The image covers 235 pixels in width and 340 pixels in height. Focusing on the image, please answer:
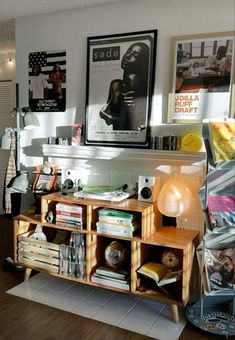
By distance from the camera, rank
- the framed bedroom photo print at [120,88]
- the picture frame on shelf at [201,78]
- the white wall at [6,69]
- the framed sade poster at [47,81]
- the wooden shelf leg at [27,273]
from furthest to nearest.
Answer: the white wall at [6,69] < the framed sade poster at [47,81] < the wooden shelf leg at [27,273] < the framed bedroom photo print at [120,88] < the picture frame on shelf at [201,78]

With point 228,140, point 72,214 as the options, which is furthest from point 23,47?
point 228,140

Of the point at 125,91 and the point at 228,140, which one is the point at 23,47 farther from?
the point at 228,140

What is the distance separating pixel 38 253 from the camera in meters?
2.63

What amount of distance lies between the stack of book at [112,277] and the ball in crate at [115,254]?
0.16 ft

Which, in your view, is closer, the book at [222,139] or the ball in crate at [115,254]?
the book at [222,139]

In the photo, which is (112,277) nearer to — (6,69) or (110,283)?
(110,283)

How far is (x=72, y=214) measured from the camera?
2.48 m

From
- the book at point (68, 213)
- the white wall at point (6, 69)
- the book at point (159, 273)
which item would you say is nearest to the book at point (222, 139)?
the book at point (159, 273)

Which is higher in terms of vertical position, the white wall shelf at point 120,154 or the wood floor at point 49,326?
the white wall shelf at point 120,154

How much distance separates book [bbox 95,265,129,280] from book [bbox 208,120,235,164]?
1.02 m

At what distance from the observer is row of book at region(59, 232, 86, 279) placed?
2.47m

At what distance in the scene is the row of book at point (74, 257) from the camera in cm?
247

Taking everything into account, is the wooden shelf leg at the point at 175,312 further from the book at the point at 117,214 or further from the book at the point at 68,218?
the book at the point at 68,218

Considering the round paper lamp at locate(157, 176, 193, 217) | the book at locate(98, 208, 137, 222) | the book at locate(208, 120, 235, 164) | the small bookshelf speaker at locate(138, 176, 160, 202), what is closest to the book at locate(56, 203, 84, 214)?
the book at locate(98, 208, 137, 222)
